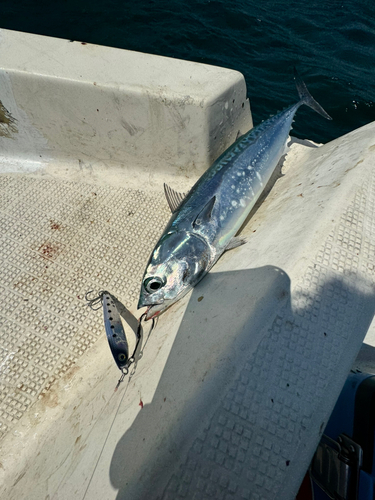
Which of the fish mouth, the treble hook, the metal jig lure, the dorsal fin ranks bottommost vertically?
the treble hook

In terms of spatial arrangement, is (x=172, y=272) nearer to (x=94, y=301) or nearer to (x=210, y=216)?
(x=210, y=216)

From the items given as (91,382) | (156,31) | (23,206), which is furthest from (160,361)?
(156,31)

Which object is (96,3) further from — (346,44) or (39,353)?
(39,353)

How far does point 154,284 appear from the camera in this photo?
187 cm

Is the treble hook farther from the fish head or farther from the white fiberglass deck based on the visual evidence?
the fish head

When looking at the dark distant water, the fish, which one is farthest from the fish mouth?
the dark distant water

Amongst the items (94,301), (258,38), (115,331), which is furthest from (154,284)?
(258,38)

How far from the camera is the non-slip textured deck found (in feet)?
6.46

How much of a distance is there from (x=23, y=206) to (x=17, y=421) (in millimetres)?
1645

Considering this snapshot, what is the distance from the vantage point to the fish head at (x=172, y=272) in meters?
1.87

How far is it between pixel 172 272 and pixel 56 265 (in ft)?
3.36

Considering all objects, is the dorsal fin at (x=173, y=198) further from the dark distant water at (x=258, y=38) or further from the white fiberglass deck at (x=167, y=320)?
the dark distant water at (x=258, y=38)

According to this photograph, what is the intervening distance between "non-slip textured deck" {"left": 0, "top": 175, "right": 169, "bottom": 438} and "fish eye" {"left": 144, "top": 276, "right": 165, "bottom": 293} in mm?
401

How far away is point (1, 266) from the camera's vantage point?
2.29 meters
